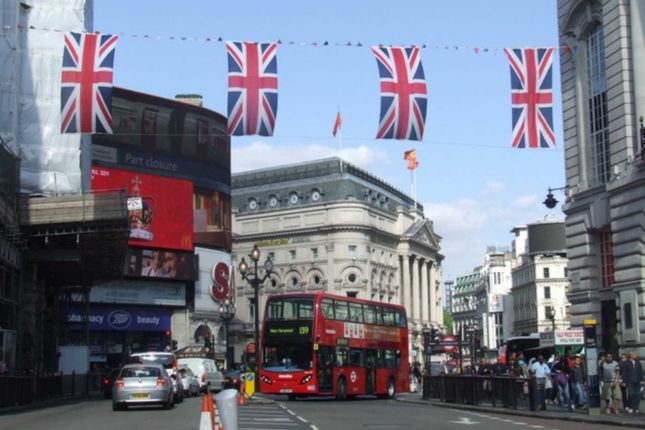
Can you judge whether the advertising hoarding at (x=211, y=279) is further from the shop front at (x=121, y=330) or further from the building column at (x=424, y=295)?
the building column at (x=424, y=295)

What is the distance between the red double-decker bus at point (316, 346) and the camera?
137 ft

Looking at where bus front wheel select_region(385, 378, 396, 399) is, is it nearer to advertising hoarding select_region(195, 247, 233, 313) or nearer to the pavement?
the pavement

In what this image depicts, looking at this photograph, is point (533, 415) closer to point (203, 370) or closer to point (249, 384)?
point (249, 384)

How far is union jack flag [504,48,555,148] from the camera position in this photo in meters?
29.1

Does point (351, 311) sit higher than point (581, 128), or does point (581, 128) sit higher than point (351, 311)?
point (581, 128)

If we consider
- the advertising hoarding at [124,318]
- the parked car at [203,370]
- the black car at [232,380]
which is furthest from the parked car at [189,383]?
the advertising hoarding at [124,318]

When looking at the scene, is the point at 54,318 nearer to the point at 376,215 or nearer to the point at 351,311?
the point at 351,311

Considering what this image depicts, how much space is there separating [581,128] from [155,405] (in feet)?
67.3

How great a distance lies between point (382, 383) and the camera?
156 ft

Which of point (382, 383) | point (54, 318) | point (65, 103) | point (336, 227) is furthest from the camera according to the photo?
point (336, 227)

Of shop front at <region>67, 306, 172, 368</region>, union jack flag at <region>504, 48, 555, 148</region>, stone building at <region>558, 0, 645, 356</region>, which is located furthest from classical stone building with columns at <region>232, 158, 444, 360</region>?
union jack flag at <region>504, 48, 555, 148</region>

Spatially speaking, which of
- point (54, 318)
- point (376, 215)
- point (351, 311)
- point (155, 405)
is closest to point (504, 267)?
point (376, 215)

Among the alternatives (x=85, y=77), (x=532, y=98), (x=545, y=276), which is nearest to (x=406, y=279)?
(x=545, y=276)

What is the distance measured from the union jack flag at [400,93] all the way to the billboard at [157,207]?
58.9 meters
